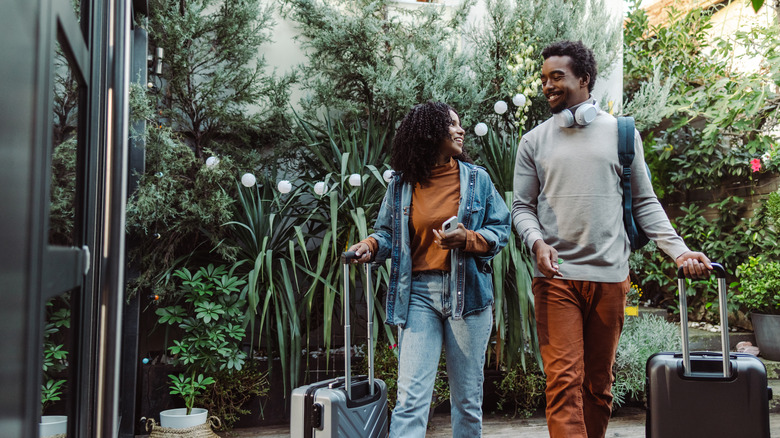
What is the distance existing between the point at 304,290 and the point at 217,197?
0.77 metres

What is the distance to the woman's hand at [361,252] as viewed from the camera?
2.18 meters

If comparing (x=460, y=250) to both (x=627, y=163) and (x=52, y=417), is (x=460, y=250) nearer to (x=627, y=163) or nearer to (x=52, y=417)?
(x=627, y=163)

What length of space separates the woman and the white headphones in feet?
1.17

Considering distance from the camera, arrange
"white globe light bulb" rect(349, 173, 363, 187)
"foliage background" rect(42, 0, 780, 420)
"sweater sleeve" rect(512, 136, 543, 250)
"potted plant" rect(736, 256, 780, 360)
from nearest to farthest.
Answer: "sweater sleeve" rect(512, 136, 543, 250)
"foliage background" rect(42, 0, 780, 420)
"white globe light bulb" rect(349, 173, 363, 187)
"potted plant" rect(736, 256, 780, 360)

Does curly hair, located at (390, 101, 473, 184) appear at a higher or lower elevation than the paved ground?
higher

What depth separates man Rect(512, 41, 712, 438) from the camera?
7.06ft

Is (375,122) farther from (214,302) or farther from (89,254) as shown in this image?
(89,254)

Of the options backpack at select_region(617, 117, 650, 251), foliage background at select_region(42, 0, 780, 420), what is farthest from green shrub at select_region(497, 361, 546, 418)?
backpack at select_region(617, 117, 650, 251)

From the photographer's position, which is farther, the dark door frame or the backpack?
the backpack

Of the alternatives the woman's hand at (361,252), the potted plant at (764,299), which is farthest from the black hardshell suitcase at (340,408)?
the potted plant at (764,299)

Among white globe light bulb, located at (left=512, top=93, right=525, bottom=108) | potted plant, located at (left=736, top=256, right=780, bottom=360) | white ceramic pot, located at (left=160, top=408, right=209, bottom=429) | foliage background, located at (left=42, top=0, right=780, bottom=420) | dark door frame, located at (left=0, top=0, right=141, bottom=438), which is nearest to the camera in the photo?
dark door frame, located at (left=0, top=0, right=141, bottom=438)

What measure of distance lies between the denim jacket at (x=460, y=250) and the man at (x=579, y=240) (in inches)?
5.0

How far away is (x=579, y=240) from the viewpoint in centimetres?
220

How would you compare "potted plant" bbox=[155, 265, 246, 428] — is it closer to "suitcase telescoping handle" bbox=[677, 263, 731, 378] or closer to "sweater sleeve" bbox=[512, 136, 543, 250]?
"sweater sleeve" bbox=[512, 136, 543, 250]
